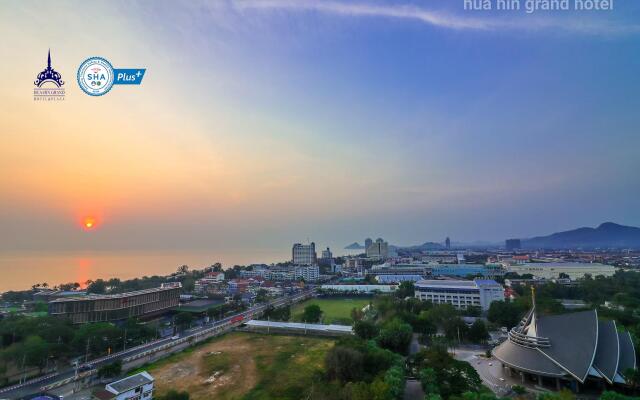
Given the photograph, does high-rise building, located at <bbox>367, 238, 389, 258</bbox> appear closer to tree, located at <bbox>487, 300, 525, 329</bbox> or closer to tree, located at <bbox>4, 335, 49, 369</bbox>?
tree, located at <bbox>487, 300, 525, 329</bbox>

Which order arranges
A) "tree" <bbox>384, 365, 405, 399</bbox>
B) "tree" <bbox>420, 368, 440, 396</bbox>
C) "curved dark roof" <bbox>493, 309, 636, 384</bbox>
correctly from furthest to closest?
1. "curved dark roof" <bbox>493, 309, 636, 384</bbox>
2. "tree" <bbox>420, 368, 440, 396</bbox>
3. "tree" <bbox>384, 365, 405, 399</bbox>

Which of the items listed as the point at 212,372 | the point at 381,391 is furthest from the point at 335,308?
the point at 381,391

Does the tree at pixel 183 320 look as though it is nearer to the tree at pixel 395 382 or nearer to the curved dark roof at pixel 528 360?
the tree at pixel 395 382

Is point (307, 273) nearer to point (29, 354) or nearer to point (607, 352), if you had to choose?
point (29, 354)

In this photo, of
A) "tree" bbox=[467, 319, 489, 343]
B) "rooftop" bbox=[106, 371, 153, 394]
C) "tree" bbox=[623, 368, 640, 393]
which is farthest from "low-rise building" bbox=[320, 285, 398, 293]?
"rooftop" bbox=[106, 371, 153, 394]

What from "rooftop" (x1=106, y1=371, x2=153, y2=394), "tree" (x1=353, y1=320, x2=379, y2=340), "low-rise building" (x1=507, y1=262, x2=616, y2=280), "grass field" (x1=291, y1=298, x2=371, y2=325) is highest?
"rooftop" (x1=106, y1=371, x2=153, y2=394)

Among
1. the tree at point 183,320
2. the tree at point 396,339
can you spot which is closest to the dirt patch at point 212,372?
the tree at point 183,320
